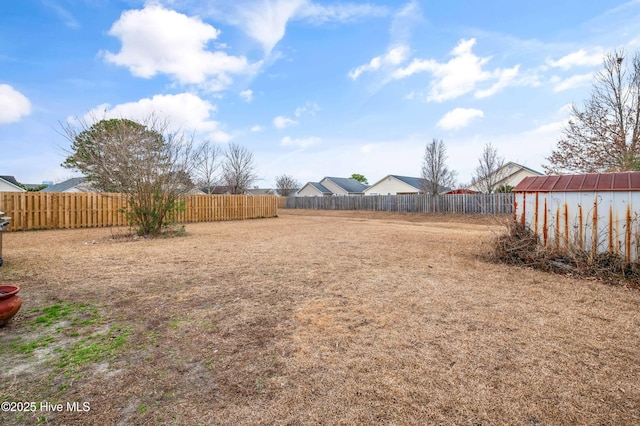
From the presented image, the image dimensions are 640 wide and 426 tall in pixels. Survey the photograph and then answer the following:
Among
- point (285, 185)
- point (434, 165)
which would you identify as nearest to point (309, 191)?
point (285, 185)

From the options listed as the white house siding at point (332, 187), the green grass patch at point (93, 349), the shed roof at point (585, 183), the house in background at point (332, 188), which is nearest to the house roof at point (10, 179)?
the house in background at point (332, 188)

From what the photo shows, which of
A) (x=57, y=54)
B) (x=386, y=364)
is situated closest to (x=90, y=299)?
(x=386, y=364)

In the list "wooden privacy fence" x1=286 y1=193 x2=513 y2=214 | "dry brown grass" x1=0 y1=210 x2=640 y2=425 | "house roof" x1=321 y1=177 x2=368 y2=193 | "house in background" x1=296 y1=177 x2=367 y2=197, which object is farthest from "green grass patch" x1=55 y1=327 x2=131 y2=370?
"house roof" x1=321 y1=177 x2=368 y2=193

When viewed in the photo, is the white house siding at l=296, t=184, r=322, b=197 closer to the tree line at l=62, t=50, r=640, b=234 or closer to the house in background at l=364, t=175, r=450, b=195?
the house in background at l=364, t=175, r=450, b=195

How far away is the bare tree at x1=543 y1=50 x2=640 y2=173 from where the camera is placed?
12.8m

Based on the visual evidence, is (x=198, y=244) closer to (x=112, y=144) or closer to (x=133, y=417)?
(x=112, y=144)

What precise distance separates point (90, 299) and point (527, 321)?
497 centimetres

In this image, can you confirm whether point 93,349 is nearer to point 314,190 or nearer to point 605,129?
point 605,129

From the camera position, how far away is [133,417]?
66.3 inches

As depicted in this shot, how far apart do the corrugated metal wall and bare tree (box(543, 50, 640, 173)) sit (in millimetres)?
10732

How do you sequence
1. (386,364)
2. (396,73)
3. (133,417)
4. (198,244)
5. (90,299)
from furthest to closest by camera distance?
(396,73) < (198,244) < (90,299) < (386,364) < (133,417)

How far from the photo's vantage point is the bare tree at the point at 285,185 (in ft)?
148

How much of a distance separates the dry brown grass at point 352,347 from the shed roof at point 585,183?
1.49m

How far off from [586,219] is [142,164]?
11018mm
